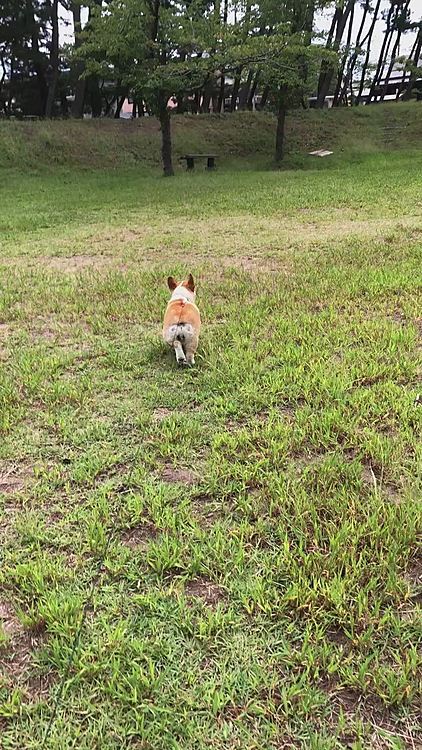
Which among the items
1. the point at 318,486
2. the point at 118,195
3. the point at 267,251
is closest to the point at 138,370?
the point at 318,486

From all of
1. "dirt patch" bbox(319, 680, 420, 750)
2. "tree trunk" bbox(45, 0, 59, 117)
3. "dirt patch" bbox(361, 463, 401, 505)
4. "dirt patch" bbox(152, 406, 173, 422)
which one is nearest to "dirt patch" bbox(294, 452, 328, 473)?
"dirt patch" bbox(361, 463, 401, 505)

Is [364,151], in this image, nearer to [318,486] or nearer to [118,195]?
[118,195]

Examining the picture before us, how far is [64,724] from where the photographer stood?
43.1 inches

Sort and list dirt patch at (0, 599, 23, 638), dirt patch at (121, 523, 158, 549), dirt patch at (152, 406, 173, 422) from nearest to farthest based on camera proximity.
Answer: dirt patch at (0, 599, 23, 638)
dirt patch at (121, 523, 158, 549)
dirt patch at (152, 406, 173, 422)

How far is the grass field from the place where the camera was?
112 centimetres

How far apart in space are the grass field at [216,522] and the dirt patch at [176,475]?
0.02 m

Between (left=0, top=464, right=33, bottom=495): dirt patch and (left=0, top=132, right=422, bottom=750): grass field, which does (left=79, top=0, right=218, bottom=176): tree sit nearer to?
(left=0, top=132, right=422, bottom=750): grass field

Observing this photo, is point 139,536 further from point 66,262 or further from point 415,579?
point 66,262

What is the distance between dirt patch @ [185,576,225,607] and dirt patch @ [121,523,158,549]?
0.22 m

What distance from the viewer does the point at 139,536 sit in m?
1.62

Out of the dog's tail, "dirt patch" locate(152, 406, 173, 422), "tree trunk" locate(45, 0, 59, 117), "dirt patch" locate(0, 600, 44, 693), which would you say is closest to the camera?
"dirt patch" locate(0, 600, 44, 693)

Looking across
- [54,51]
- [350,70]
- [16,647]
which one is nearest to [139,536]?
[16,647]

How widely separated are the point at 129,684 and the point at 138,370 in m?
1.82

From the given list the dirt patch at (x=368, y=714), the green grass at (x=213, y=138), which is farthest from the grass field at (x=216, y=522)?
the green grass at (x=213, y=138)
